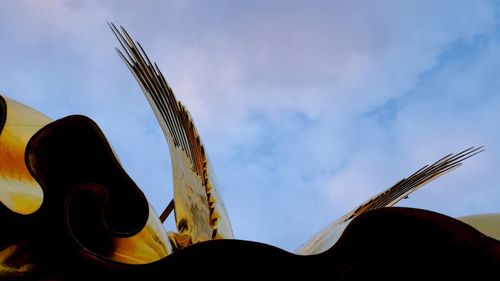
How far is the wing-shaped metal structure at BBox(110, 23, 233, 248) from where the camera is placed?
226cm

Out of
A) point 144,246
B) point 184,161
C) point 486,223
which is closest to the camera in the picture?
point 486,223

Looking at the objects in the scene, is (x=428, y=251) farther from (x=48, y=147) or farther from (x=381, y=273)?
(x=48, y=147)

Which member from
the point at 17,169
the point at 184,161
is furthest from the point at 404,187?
the point at 17,169

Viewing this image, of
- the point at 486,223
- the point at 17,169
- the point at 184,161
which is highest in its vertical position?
the point at 184,161

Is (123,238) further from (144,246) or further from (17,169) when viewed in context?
(17,169)

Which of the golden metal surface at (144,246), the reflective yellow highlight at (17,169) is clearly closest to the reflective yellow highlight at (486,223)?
the golden metal surface at (144,246)

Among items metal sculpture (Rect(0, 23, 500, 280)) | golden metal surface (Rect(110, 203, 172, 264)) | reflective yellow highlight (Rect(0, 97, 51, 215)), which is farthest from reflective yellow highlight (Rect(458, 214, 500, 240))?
reflective yellow highlight (Rect(0, 97, 51, 215))

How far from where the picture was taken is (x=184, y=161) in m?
2.51

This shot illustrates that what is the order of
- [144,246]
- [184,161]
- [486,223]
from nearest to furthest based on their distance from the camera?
[486,223], [144,246], [184,161]

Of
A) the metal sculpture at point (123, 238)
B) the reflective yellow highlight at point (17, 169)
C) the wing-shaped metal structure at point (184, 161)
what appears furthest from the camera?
the wing-shaped metal structure at point (184, 161)

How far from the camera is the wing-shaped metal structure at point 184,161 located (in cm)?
226

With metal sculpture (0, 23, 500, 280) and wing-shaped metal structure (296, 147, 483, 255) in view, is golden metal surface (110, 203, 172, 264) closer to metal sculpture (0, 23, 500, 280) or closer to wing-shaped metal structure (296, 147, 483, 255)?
metal sculpture (0, 23, 500, 280)

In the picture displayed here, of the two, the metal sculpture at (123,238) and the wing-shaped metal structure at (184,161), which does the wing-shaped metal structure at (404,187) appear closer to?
the wing-shaped metal structure at (184,161)

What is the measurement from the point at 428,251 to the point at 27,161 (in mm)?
857
